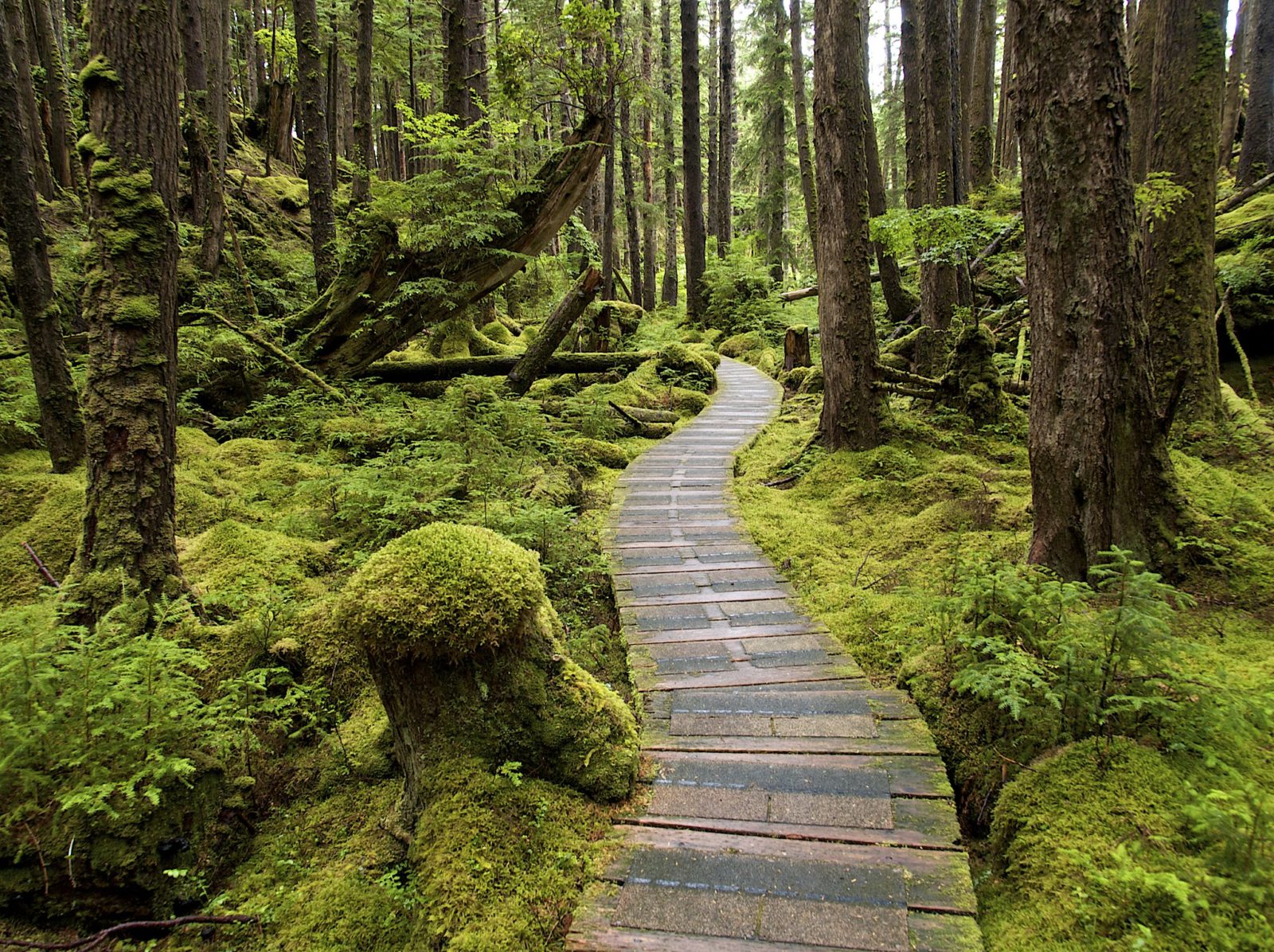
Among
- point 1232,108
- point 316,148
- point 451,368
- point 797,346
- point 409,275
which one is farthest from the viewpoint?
point 797,346

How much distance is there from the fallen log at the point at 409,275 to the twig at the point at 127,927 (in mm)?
8255

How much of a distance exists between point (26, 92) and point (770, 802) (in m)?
14.4

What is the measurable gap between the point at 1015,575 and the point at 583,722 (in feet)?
7.88

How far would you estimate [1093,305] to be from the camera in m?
3.99

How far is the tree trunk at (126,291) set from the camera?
375cm

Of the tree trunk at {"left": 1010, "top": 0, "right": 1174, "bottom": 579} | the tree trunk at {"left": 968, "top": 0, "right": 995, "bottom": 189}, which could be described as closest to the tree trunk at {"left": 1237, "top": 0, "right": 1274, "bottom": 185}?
the tree trunk at {"left": 968, "top": 0, "right": 995, "bottom": 189}

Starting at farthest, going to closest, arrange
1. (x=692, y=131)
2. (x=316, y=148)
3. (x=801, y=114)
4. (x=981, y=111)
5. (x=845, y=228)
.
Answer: (x=801, y=114)
(x=981, y=111)
(x=692, y=131)
(x=316, y=148)
(x=845, y=228)

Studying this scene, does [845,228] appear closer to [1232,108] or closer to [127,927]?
[127,927]

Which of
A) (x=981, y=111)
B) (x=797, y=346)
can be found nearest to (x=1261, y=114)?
(x=981, y=111)

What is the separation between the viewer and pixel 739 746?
337 centimetres

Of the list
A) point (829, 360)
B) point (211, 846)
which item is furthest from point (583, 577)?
point (829, 360)

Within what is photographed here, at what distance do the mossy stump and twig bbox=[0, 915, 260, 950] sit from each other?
2.39ft

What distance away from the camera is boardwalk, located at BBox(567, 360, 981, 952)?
2.30 meters

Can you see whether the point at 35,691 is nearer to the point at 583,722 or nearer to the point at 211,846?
the point at 211,846
